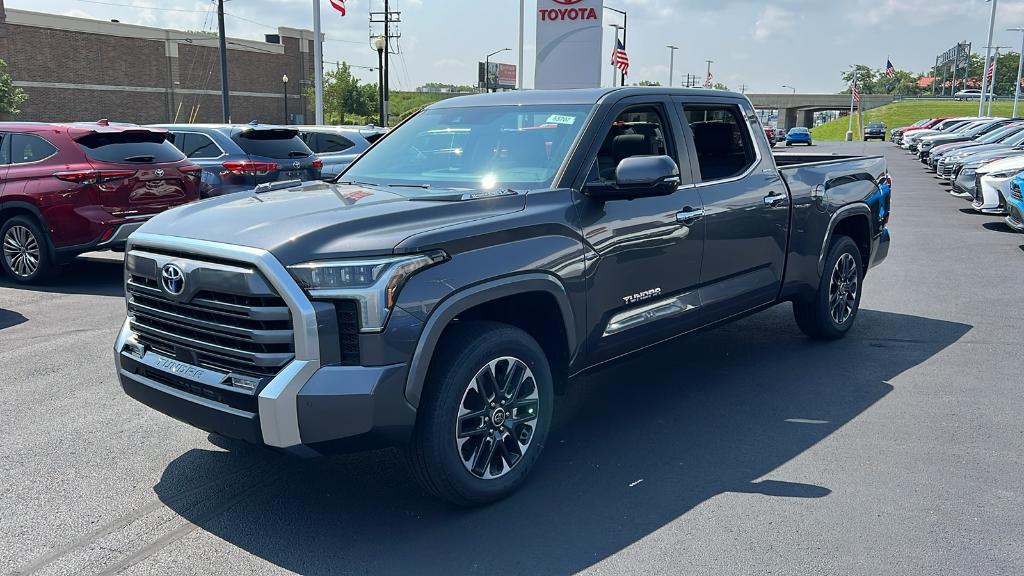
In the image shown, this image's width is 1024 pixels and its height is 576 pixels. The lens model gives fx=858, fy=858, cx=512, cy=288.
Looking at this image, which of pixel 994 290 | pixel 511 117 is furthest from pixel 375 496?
pixel 994 290

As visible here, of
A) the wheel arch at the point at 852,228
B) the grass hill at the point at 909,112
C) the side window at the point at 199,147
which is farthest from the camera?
the grass hill at the point at 909,112

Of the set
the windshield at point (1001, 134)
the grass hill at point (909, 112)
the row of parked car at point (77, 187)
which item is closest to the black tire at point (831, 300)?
the row of parked car at point (77, 187)

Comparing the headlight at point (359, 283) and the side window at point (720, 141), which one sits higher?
the side window at point (720, 141)

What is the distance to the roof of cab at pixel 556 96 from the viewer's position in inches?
190

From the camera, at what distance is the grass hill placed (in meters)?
87.1

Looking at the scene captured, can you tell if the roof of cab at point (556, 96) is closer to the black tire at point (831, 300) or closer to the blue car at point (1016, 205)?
the black tire at point (831, 300)

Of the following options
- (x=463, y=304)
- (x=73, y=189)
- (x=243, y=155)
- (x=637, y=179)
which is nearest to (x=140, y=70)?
(x=243, y=155)

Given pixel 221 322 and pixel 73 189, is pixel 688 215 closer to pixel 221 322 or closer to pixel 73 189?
pixel 221 322

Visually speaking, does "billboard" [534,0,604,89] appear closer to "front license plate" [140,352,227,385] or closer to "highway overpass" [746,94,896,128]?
"front license plate" [140,352,227,385]

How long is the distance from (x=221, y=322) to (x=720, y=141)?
3.64 metres

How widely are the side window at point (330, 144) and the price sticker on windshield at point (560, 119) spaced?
37.7ft

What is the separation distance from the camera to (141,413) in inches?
205

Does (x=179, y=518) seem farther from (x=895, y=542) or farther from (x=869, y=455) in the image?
(x=869, y=455)

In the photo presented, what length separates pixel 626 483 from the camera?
4.18m
